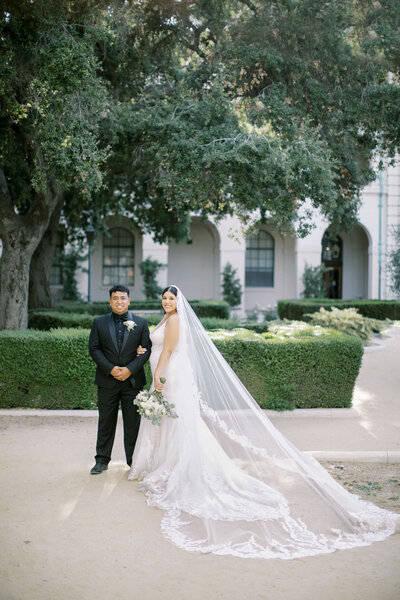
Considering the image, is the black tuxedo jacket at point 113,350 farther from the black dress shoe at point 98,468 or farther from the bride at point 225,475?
the black dress shoe at point 98,468

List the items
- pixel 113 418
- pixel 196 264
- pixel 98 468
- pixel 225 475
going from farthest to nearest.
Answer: pixel 196 264, pixel 113 418, pixel 98 468, pixel 225 475

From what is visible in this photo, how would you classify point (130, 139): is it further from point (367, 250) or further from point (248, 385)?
point (367, 250)

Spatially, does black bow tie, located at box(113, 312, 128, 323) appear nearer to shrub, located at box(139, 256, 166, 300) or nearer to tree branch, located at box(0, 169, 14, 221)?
tree branch, located at box(0, 169, 14, 221)

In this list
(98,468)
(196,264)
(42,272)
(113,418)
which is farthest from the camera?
(196,264)

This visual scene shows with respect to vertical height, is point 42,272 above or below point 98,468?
above

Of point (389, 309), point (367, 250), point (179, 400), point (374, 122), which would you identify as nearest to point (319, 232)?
point (367, 250)

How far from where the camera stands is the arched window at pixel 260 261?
31.6 meters

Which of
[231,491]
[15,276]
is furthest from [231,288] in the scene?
[231,491]

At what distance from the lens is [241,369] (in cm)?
895

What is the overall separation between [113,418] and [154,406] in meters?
0.76

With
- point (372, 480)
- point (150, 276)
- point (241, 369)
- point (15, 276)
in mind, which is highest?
point (150, 276)

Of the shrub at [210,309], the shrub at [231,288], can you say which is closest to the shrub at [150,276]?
the shrub at [231,288]

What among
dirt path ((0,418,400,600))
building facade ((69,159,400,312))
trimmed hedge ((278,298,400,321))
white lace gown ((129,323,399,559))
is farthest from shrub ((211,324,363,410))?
building facade ((69,159,400,312))

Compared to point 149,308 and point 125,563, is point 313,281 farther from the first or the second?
point 125,563
